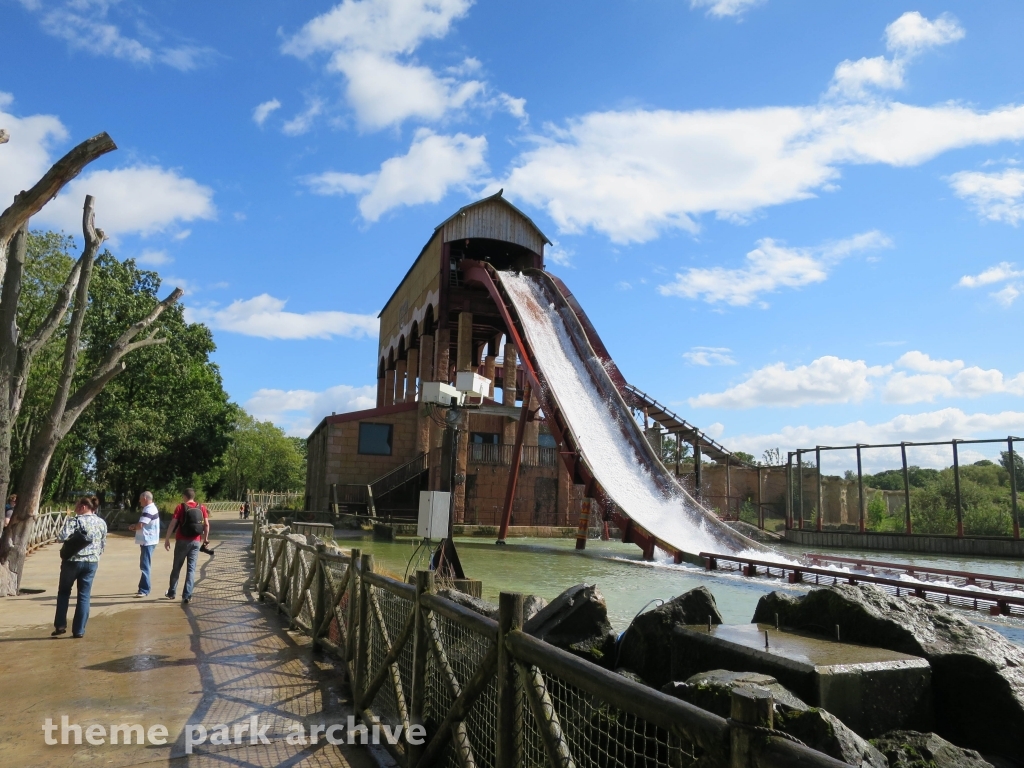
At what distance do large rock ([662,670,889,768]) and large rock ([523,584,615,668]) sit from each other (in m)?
2.00

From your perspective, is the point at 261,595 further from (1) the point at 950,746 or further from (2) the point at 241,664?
(1) the point at 950,746

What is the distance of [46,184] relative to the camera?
31.9ft

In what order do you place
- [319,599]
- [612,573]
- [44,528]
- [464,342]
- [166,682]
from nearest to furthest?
[166,682] < [319,599] < [612,573] < [44,528] < [464,342]

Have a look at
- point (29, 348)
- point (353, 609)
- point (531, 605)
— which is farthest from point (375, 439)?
point (353, 609)

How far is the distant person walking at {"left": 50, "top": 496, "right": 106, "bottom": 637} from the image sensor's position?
7.61m

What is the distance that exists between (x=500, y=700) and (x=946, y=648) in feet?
9.21

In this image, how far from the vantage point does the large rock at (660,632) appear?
16.6ft

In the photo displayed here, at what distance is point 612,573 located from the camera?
16.2 metres

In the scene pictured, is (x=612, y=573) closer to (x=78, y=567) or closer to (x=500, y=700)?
(x=78, y=567)

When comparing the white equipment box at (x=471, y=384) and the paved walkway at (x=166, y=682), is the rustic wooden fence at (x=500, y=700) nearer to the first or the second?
the paved walkway at (x=166, y=682)

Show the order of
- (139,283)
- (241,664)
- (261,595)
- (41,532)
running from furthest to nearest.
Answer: (139,283) → (41,532) → (261,595) → (241,664)

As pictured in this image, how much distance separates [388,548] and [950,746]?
725 inches

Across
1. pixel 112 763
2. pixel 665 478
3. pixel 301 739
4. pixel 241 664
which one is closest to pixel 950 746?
pixel 301 739

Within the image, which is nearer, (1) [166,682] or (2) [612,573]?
(1) [166,682]
